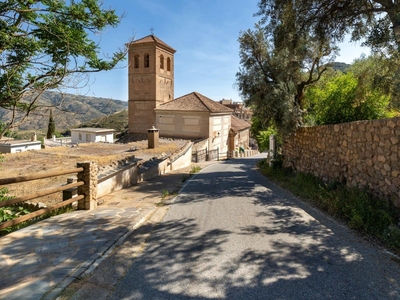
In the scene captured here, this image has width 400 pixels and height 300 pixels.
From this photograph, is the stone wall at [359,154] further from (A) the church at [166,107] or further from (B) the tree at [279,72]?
(A) the church at [166,107]

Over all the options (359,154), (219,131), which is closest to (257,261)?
(359,154)

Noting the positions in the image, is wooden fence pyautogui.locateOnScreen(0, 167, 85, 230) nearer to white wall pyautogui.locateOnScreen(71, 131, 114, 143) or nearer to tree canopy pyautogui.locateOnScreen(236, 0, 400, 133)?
tree canopy pyautogui.locateOnScreen(236, 0, 400, 133)

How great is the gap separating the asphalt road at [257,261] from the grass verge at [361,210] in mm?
288

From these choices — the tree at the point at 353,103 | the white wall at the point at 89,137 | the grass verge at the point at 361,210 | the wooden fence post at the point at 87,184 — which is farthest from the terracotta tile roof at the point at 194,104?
the wooden fence post at the point at 87,184

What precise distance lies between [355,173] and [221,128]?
27364mm

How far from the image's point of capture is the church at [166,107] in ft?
102

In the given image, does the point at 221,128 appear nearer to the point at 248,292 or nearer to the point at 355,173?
the point at 355,173

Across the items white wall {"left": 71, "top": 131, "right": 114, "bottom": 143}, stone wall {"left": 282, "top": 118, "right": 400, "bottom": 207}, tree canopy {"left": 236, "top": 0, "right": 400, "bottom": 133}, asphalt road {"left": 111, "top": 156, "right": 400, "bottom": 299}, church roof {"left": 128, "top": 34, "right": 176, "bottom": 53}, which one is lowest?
asphalt road {"left": 111, "top": 156, "right": 400, "bottom": 299}

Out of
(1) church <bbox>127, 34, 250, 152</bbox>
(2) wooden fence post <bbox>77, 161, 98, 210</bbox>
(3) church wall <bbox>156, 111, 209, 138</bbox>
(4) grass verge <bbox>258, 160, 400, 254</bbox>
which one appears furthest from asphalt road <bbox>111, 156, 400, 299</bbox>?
(3) church wall <bbox>156, 111, 209, 138</bbox>

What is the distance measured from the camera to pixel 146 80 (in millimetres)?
37031

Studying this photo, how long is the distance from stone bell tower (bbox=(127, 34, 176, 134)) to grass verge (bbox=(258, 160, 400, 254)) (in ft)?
98.5

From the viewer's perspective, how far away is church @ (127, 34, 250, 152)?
1230 inches

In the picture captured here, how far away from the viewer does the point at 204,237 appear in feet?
16.4

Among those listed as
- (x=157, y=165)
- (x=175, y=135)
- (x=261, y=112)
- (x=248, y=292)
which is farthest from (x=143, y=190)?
(x=175, y=135)
